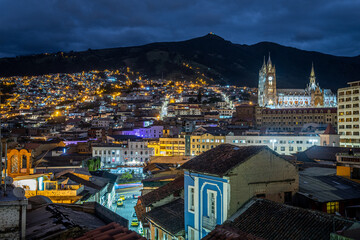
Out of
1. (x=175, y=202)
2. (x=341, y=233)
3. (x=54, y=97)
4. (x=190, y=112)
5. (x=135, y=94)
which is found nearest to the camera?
(x=341, y=233)

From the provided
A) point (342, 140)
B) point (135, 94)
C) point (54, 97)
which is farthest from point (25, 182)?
point (54, 97)

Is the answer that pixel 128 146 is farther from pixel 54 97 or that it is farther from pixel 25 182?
pixel 54 97

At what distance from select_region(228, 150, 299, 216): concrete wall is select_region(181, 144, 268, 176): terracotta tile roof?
205mm

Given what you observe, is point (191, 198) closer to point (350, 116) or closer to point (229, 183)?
point (229, 183)

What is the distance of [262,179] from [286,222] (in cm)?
251

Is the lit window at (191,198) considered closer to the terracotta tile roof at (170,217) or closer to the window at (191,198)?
the window at (191,198)

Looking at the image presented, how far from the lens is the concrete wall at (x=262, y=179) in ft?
35.7

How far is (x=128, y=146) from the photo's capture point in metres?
68.2

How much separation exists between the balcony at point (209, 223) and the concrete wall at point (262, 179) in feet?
3.14

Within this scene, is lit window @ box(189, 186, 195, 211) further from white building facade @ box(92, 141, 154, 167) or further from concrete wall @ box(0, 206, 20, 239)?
white building facade @ box(92, 141, 154, 167)

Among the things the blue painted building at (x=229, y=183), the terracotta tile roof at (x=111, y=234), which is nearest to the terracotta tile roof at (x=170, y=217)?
the blue painted building at (x=229, y=183)

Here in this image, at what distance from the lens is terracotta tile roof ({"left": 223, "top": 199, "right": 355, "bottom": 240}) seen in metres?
8.28

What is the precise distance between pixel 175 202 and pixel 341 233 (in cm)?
996

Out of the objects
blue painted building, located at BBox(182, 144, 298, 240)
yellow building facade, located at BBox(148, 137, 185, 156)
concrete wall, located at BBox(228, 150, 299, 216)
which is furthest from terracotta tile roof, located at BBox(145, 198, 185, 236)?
yellow building facade, located at BBox(148, 137, 185, 156)
